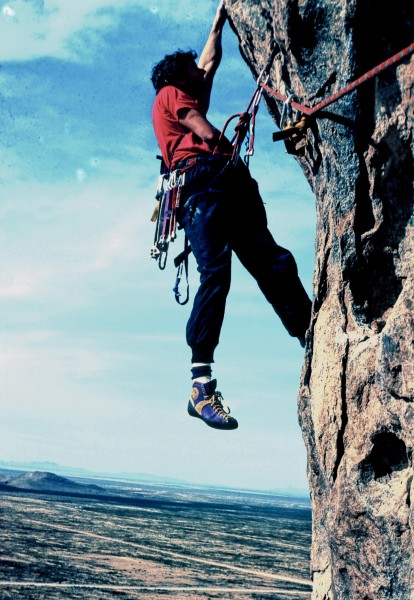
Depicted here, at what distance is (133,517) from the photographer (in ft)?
63.7

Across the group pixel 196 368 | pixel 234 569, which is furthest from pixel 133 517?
pixel 196 368

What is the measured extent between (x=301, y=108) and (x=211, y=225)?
0.89 metres

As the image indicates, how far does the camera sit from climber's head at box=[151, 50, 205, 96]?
486 cm

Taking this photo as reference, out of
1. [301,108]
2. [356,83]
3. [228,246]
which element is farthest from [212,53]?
[356,83]

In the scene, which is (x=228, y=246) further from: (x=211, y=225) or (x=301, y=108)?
(x=301, y=108)

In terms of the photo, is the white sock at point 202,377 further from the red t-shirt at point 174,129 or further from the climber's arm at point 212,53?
the climber's arm at point 212,53

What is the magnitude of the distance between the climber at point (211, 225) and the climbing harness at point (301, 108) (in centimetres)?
38

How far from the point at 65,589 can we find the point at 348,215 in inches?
240

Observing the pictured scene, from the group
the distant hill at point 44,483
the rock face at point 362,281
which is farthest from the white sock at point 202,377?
the distant hill at point 44,483

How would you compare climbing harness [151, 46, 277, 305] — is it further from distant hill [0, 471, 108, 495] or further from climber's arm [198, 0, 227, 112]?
distant hill [0, 471, 108, 495]

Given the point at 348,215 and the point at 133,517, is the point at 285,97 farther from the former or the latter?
the point at 133,517

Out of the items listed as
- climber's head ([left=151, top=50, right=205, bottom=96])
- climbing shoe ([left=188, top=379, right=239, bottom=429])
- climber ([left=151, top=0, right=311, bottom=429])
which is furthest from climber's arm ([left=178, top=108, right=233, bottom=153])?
climbing shoe ([left=188, top=379, right=239, bottom=429])

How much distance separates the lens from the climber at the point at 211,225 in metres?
4.43

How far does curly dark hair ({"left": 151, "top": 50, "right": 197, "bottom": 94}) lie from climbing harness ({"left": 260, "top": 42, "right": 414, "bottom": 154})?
60 centimetres
